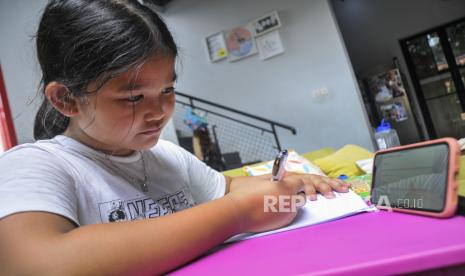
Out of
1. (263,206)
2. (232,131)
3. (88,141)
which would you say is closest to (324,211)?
(263,206)

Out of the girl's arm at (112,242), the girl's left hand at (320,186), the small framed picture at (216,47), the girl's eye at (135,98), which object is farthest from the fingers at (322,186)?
the small framed picture at (216,47)

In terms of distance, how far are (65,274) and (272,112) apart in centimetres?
338

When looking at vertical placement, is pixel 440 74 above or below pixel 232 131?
below

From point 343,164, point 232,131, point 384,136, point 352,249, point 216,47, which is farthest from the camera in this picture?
point 232,131

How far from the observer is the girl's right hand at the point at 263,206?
0.43 m

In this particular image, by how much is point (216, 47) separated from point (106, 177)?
11.2 feet

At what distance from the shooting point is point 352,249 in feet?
1.01

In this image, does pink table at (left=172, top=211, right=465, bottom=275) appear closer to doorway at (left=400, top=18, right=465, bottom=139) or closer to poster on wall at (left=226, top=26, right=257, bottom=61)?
poster on wall at (left=226, top=26, right=257, bottom=61)

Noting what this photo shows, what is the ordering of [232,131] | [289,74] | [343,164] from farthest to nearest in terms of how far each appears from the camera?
[232,131]
[289,74]
[343,164]

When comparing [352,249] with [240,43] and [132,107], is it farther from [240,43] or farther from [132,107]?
[240,43]

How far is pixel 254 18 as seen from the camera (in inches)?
140

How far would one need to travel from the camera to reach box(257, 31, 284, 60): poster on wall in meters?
3.44

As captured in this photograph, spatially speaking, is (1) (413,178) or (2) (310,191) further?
(2) (310,191)

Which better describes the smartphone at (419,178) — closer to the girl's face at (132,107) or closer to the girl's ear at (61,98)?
the girl's face at (132,107)
